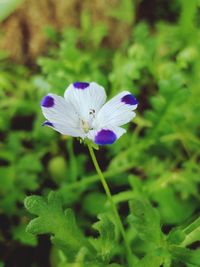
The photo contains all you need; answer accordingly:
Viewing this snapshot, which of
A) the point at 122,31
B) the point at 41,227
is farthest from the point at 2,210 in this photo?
the point at 122,31

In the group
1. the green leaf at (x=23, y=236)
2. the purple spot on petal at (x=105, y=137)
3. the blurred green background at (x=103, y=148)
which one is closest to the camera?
the purple spot on petal at (x=105, y=137)

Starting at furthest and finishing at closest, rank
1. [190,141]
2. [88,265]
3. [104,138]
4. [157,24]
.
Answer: [157,24] → [190,141] → [88,265] → [104,138]

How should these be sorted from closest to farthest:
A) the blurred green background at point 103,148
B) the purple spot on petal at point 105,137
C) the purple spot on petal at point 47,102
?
the purple spot on petal at point 105,137 → the purple spot on petal at point 47,102 → the blurred green background at point 103,148

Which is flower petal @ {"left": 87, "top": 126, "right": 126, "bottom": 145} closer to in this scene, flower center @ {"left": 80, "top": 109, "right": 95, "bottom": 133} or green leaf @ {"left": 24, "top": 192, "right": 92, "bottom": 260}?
flower center @ {"left": 80, "top": 109, "right": 95, "bottom": 133}

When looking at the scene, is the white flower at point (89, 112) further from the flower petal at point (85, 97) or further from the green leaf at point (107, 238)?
the green leaf at point (107, 238)

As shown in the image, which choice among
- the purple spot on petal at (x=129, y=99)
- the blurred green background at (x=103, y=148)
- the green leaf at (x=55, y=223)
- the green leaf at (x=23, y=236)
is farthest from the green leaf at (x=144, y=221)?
the green leaf at (x=23, y=236)

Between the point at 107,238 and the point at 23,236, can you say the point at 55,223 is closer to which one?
the point at 107,238

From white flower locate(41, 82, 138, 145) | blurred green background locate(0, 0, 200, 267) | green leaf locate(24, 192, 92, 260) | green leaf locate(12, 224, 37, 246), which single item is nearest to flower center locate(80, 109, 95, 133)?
white flower locate(41, 82, 138, 145)

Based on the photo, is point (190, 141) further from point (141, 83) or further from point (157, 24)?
point (157, 24)
